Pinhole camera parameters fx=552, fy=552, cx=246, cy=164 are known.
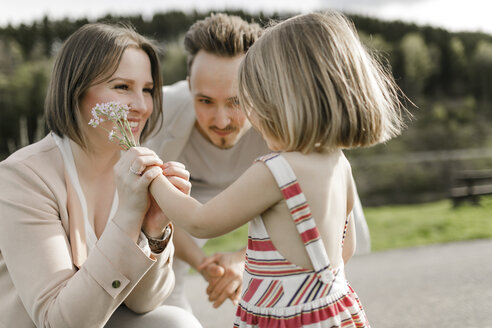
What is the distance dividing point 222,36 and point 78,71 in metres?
1.08

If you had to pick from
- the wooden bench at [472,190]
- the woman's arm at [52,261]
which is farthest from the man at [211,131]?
the wooden bench at [472,190]

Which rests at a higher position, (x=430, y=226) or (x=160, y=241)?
(x=160, y=241)

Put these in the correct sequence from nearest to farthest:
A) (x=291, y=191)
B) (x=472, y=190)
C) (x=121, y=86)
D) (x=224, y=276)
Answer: (x=291, y=191) < (x=121, y=86) < (x=224, y=276) < (x=472, y=190)

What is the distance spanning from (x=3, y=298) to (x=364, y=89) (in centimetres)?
151

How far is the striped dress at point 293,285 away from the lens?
1.67 metres

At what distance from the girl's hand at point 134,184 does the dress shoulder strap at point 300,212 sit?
41 centimetres

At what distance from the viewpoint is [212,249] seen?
7.37 m

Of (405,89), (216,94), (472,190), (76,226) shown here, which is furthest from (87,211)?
(405,89)

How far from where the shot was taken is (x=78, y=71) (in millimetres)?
2236

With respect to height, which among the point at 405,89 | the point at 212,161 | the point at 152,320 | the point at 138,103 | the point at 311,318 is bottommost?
the point at 405,89

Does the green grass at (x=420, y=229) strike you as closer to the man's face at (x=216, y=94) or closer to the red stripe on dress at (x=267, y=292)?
the man's face at (x=216, y=94)

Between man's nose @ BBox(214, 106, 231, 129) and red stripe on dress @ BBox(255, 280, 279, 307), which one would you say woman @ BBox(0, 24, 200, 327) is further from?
man's nose @ BBox(214, 106, 231, 129)

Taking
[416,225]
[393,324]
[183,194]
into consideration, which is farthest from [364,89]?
[416,225]

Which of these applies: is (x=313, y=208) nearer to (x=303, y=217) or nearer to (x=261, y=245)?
(x=303, y=217)
